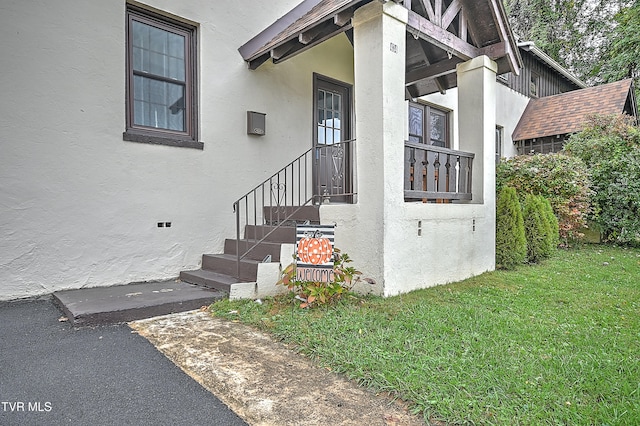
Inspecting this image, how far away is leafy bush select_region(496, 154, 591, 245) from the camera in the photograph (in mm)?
7648

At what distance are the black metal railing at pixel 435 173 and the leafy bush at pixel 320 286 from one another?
130 cm

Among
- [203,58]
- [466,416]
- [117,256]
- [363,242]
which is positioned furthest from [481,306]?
[203,58]

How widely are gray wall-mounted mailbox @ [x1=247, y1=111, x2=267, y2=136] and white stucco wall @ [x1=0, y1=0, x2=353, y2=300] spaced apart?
115mm

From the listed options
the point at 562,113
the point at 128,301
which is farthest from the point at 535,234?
the point at 562,113

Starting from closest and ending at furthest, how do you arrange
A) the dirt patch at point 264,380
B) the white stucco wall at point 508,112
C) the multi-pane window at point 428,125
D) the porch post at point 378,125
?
1. the dirt patch at point 264,380
2. the porch post at point 378,125
3. the multi-pane window at point 428,125
4. the white stucco wall at point 508,112

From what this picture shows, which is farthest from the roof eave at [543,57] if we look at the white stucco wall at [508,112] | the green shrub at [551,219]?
the green shrub at [551,219]

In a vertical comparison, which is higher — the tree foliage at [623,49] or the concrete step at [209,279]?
the tree foliage at [623,49]

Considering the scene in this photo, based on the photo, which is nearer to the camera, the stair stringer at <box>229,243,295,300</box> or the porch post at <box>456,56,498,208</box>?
the stair stringer at <box>229,243,295,300</box>

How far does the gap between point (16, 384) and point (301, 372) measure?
1667mm

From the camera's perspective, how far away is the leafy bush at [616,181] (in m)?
8.09

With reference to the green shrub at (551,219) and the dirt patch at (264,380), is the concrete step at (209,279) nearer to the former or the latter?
the dirt patch at (264,380)

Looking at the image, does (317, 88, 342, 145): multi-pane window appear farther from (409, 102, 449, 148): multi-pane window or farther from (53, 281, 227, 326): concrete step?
(53, 281, 227, 326): concrete step

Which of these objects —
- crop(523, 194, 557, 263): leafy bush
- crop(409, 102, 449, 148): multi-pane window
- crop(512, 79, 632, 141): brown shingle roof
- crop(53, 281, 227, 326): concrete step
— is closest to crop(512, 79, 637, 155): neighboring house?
crop(512, 79, 632, 141): brown shingle roof

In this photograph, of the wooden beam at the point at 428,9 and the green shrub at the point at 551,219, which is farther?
the green shrub at the point at 551,219
